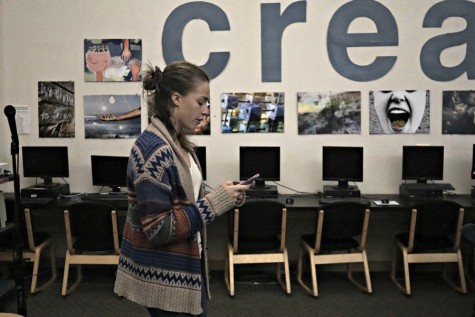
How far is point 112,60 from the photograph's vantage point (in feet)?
14.6

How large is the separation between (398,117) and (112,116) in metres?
2.80

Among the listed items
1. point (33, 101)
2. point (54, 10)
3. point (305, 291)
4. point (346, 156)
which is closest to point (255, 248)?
point (305, 291)

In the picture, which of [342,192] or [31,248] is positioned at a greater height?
[342,192]

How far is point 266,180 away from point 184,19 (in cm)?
175

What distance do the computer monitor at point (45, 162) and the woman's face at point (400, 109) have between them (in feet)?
10.1

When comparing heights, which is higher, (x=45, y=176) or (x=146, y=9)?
(x=146, y=9)

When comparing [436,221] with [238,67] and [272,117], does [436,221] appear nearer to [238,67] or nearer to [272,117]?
[272,117]

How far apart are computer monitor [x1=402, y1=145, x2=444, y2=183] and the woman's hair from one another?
10.6ft

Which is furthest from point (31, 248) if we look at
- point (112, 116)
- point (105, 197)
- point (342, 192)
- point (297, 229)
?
point (342, 192)

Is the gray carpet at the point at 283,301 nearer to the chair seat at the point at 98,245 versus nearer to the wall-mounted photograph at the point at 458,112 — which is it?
the chair seat at the point at 98,245

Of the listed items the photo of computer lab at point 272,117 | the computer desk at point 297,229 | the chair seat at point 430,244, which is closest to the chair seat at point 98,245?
the photo of computer lab at point 272,117

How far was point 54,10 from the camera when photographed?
14.7 ft

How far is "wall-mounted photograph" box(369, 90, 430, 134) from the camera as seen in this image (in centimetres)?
435

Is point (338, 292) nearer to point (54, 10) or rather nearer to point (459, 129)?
point (459, 129)
